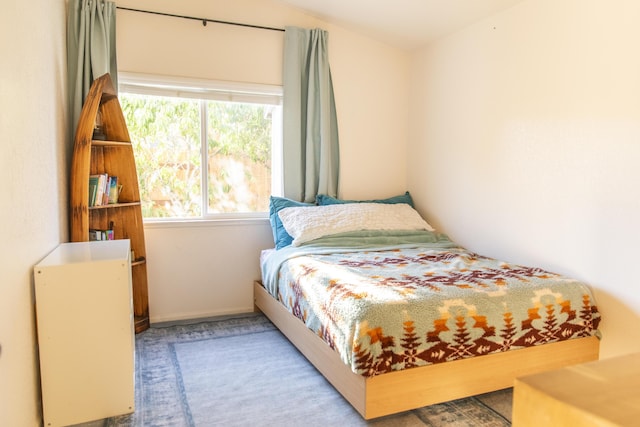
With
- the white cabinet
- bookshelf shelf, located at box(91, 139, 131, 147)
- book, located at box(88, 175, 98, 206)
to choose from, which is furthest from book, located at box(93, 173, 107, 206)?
the white cabinet

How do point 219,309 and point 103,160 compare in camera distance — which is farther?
point 219,309

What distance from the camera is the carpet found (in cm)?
193

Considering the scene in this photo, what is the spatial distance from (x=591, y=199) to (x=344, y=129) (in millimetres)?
1985

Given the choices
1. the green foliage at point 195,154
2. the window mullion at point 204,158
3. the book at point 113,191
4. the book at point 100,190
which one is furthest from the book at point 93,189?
the window mullion at point 204,158

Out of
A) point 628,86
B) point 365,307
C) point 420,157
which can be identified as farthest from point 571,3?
point 365,307

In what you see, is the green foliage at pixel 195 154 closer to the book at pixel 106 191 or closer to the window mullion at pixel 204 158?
the window mullion at pixel 204 158

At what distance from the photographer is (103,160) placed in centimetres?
302

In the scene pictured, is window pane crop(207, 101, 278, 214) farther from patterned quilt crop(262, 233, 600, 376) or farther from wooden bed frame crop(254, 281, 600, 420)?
wooden bed frame crop(254, 281, 600, 420)

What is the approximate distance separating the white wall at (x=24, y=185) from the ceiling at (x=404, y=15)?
6.27ft

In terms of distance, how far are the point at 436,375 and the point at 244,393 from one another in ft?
3.09

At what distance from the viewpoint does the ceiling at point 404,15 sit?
2947mm

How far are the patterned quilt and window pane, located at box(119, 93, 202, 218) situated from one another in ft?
4.02

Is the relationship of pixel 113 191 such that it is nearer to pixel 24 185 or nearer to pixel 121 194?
pixel 121 194

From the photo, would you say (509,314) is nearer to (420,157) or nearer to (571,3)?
(571,3)
